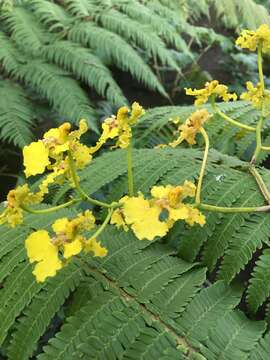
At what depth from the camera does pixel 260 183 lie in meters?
0.95

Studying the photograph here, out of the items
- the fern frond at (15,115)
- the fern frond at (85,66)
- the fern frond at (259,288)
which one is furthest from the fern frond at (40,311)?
the fern frond at (85,66)

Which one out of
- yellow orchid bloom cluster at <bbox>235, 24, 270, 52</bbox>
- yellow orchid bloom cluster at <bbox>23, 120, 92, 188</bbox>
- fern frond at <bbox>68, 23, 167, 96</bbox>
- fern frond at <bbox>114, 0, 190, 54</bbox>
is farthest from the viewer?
fern frond at <bbox>114, 0, 190, 54</bbox>

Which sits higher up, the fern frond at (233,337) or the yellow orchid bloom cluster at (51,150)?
the yellow orchid bloom cluster at (51,150)

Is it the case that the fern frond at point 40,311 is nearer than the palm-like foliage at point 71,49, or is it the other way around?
the fern frond at point 40,311

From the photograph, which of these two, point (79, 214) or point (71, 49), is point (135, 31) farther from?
point (79, 214)

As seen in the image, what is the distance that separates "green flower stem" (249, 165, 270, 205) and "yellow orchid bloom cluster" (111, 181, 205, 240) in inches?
12.3

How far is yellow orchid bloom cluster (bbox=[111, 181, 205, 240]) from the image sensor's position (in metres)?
0.57

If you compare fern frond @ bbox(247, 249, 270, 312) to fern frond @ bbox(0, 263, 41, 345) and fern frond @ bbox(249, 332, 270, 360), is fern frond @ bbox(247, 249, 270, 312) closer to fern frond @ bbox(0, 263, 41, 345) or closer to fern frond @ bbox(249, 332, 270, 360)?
fern frond @ bbox(249, 332, 270, 360)

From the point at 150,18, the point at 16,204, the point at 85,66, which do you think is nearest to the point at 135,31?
the point at 150,18

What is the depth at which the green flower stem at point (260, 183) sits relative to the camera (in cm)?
92

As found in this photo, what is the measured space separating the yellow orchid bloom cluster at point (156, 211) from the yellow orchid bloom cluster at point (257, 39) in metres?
0.39

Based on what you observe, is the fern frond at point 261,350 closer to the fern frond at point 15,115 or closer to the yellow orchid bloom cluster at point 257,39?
the yellow orchid bloom cluster at point 257,39

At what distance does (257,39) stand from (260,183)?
0.26m

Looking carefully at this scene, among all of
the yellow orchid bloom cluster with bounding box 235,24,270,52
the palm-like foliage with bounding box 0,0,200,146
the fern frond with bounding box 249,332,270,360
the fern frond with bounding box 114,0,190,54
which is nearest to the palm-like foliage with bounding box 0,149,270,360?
the fern frond with bounding box 249,332,270,360
